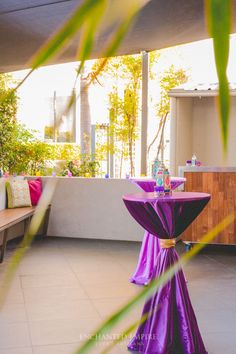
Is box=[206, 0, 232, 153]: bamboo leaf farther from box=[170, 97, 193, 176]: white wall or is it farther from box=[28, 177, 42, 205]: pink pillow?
box=[28, 177, 42, 205]: pink pillow

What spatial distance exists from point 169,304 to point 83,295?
149cm

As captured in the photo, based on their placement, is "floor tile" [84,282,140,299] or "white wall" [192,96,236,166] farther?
"white wall" [192,96,236,166]

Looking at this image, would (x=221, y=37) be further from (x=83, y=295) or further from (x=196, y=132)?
(x=196, y=132)

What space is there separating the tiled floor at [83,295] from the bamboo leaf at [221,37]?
2410 millimetres

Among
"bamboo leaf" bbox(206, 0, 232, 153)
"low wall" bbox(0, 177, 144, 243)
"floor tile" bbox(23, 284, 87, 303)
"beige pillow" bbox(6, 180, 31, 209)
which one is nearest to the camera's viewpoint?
"bamboo leaf" bbox(206, 0, 232, 153)

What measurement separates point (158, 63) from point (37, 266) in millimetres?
4816

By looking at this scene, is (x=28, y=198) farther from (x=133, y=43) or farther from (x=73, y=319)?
(x=73, y=319)

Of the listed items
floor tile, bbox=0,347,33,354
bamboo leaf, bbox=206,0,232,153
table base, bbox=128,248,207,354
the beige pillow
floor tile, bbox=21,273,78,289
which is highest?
bamboo leaf, bbox=206,0,232,153

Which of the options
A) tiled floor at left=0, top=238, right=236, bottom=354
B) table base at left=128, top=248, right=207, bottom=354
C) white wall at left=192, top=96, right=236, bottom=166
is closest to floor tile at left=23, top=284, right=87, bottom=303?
tiled floor at left=0, top=238, right=236, bottom=354

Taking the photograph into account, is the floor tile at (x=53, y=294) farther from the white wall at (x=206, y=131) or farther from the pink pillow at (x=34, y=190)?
the white wall at (x=206, y=131)

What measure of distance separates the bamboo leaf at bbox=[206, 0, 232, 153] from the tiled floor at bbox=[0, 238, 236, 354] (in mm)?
2410

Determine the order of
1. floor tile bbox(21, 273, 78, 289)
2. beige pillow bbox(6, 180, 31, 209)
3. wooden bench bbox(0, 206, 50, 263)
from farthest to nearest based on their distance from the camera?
beige pillow bbox(6, 180, 31, 209) < wooden bench bbox(0, 206, 50, 263) < floor tile bbox(21, 273, 78, 289)

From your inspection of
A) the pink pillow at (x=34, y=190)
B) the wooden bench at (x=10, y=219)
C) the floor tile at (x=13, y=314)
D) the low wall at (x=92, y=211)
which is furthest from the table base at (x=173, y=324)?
the pink pillow at (x=34, y=190)

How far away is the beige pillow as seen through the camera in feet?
21.9
